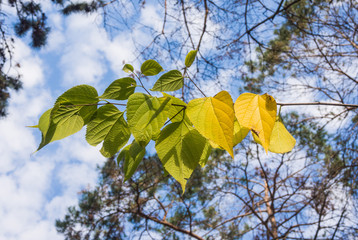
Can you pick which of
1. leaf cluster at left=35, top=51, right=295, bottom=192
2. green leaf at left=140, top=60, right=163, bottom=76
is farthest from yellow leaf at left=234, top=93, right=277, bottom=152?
green leaf at left=140, top=60, right=163, bottom=76

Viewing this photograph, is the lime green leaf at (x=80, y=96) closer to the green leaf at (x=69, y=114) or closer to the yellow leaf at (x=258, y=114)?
the green leaf at (x=69, y=114)

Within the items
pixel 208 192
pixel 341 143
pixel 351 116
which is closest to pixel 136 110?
pixel 341 143

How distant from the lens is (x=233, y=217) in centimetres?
302

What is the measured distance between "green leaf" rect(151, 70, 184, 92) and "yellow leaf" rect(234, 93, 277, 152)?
0.08m

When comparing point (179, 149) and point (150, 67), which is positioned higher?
point (150, 67)

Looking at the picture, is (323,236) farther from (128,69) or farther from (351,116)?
(128,69)

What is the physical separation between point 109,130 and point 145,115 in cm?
5

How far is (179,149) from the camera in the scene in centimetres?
28

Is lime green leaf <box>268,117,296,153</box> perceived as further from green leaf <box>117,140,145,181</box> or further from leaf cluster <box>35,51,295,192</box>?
green leaf <box>117,140,145,181</box>

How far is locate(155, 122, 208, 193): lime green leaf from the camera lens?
27cm

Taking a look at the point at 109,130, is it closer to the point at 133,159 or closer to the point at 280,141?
the point at 133,159

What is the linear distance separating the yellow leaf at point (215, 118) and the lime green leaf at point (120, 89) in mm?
86

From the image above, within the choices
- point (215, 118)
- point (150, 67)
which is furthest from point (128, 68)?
point (215, 118)

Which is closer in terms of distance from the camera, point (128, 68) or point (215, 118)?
point (215, 118)
